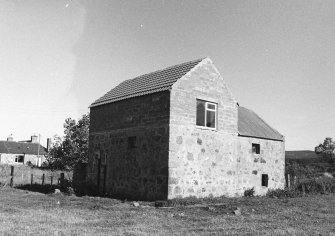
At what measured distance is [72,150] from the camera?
156ft

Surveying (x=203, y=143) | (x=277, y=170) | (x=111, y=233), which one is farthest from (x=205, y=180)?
(x=111, y=233)

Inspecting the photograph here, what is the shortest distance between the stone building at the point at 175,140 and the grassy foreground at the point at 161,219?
2664 mm

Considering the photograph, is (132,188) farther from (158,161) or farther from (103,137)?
(103,137)

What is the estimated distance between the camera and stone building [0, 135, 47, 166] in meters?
69.6

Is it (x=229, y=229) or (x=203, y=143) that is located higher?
→ (x=203, y=143)

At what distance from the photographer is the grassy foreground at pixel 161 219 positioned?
10258mm

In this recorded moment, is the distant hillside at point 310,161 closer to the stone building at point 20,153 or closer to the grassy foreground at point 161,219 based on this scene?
the grassy foreground at point 161,219

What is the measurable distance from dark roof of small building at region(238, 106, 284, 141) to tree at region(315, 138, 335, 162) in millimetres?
23358

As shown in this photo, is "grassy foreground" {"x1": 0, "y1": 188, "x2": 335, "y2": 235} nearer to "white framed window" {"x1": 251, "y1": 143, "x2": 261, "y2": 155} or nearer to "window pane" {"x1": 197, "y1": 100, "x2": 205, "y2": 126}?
"window pane" {"x1": 197, "y1": 100, "x2": 205, "y2": 126}

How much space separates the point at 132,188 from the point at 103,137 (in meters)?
4.54

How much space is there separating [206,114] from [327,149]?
34370 millimetres

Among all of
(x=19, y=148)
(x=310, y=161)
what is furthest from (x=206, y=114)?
(x=19, y=148)

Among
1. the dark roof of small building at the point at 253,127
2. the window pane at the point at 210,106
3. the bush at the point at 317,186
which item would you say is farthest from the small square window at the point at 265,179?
the window pane at the point at 210,106

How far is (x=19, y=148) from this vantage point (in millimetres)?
72250
